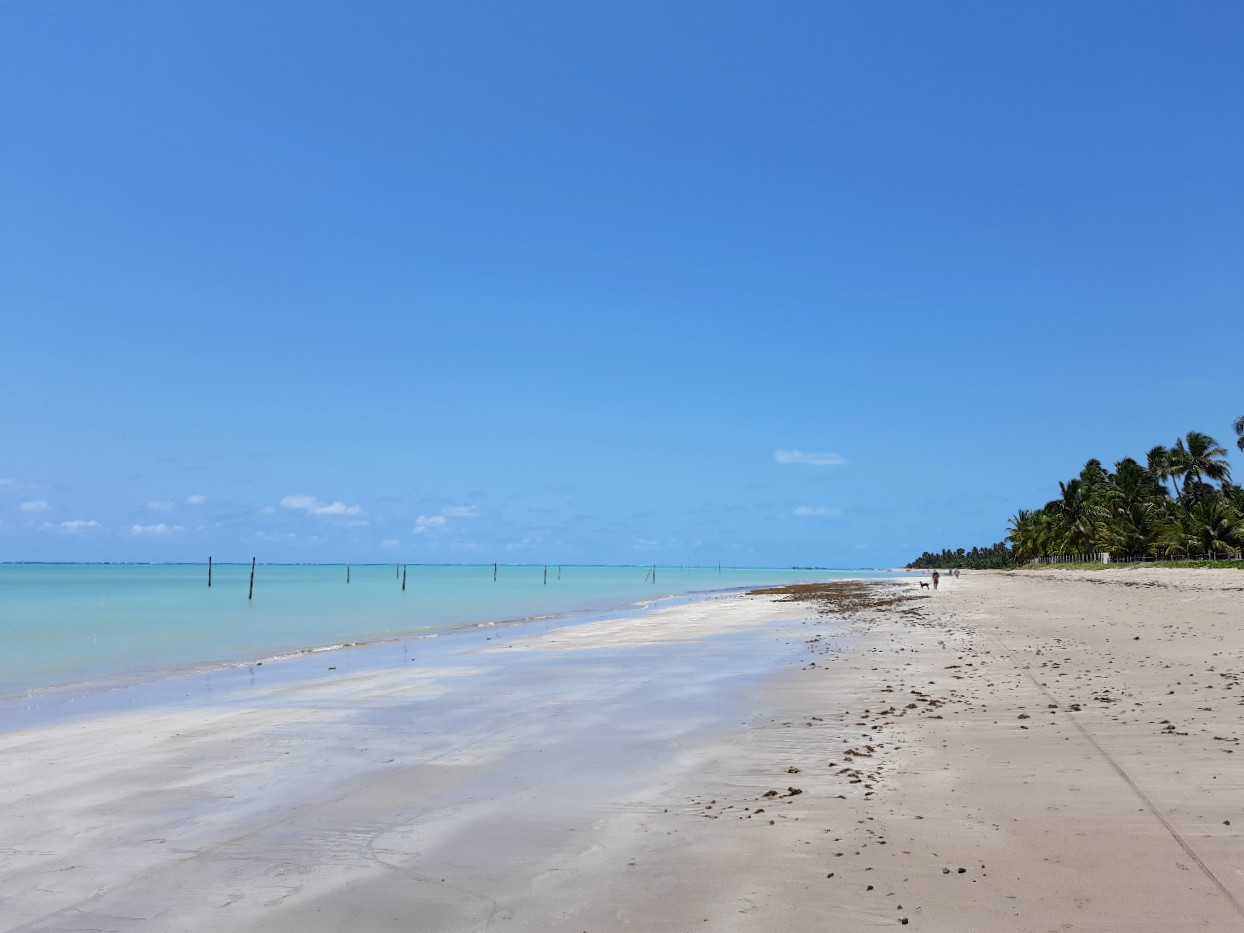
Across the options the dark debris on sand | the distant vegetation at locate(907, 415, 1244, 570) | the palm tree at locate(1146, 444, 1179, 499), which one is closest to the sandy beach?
the dark debris on sand

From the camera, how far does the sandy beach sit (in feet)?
18.1

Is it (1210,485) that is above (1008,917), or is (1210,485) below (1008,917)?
above

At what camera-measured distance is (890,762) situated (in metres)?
9.12

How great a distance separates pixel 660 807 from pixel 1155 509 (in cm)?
10951

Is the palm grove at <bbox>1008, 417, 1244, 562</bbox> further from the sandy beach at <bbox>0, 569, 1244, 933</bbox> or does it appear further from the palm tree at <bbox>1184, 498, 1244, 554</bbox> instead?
the sandy beach at <bbox>0, 569, 1244, 933</bbox>

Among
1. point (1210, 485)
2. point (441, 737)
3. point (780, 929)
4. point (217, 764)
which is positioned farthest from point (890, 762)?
point (1210, 485)

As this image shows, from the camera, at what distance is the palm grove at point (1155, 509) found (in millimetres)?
78375

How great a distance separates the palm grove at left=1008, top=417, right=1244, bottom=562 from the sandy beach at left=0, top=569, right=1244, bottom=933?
7745 centimetres

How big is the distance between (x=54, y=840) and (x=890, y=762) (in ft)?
28.0

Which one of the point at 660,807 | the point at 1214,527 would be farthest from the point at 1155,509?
the point at 660,807

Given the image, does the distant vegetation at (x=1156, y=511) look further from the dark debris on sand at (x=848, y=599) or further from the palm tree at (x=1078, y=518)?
the dark debris on sand at (x=848, y=599)

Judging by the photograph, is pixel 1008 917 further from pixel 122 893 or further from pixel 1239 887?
pixel 122 893

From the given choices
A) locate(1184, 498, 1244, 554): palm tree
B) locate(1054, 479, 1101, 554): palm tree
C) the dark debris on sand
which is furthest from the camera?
locate(1054, 479, 1101, 554): palm tree

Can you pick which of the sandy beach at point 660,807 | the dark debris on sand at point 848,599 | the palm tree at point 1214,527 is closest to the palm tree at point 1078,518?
the palm tree at point 1214,527
